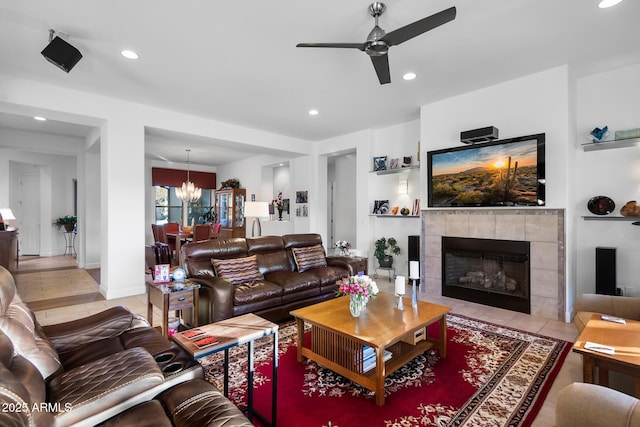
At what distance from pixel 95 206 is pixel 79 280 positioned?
2.03 meters

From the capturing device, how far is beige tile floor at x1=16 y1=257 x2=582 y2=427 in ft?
7.79

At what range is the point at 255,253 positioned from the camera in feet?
13.3

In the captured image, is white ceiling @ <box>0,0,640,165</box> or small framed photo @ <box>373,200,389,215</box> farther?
small framed photo @ <box>373,200,389,215</box>

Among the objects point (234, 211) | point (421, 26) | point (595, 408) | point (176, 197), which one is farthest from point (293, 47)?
point (176, 197)

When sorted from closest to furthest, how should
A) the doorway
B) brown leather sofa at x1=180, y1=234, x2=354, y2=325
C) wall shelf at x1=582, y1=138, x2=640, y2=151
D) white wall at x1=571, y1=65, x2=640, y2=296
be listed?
brown leather sofa at x1=180, y1=234, x2=354, y2=325 < wall shelf at x1=582, y1=138, x2=640, y2=151 < white wall at x1=571, y1=65, x2=640, y2=296 < the doorway

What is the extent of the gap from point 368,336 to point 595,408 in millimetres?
1165

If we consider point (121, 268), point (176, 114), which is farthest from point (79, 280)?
point (176, 114)

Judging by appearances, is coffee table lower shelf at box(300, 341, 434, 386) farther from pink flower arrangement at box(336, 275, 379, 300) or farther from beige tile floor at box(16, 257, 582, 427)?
beige tile floor at box(16, 257, 582, 427)

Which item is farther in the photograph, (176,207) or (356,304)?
(176,207)

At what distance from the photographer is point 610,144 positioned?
357 cm

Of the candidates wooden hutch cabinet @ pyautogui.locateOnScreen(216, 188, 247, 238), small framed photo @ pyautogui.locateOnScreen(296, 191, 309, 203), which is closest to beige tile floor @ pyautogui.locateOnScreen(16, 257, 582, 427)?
small framed photo @ pyautogui.locateOnScreen(296, 191, 309, 203)

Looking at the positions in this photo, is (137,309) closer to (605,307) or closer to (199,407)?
(199,407)

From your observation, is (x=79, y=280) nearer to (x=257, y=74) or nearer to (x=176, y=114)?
(x=176, y=114)

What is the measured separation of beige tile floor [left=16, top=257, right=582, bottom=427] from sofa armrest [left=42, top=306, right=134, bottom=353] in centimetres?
150
